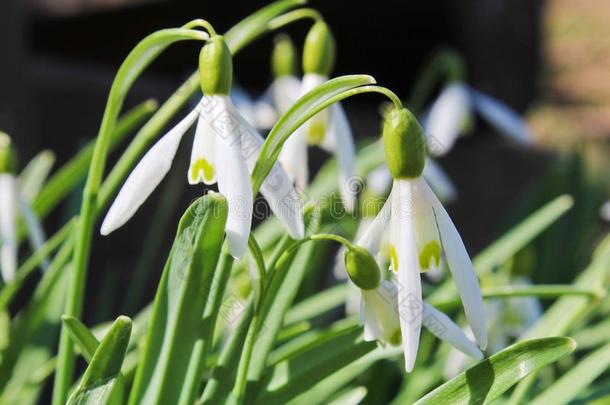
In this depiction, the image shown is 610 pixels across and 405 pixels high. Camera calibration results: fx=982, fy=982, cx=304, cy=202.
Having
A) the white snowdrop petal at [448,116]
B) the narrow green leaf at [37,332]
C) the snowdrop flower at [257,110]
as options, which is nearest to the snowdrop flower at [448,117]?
the white snowdrop petal at [448,116]

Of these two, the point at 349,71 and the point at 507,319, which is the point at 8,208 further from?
the point at 349,71

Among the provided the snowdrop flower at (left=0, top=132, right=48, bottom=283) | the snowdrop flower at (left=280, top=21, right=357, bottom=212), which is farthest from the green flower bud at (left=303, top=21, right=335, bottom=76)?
the snowdrop flower at (left=0, top=132, right=48, bottom=283)

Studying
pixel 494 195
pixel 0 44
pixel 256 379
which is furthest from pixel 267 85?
pixel 256 379

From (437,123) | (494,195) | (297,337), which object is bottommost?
(494,195)

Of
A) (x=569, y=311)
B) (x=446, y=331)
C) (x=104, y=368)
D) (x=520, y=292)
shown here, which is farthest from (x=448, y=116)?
(x=104, y=368)

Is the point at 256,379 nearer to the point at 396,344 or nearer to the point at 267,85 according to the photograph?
the point at 396,344
